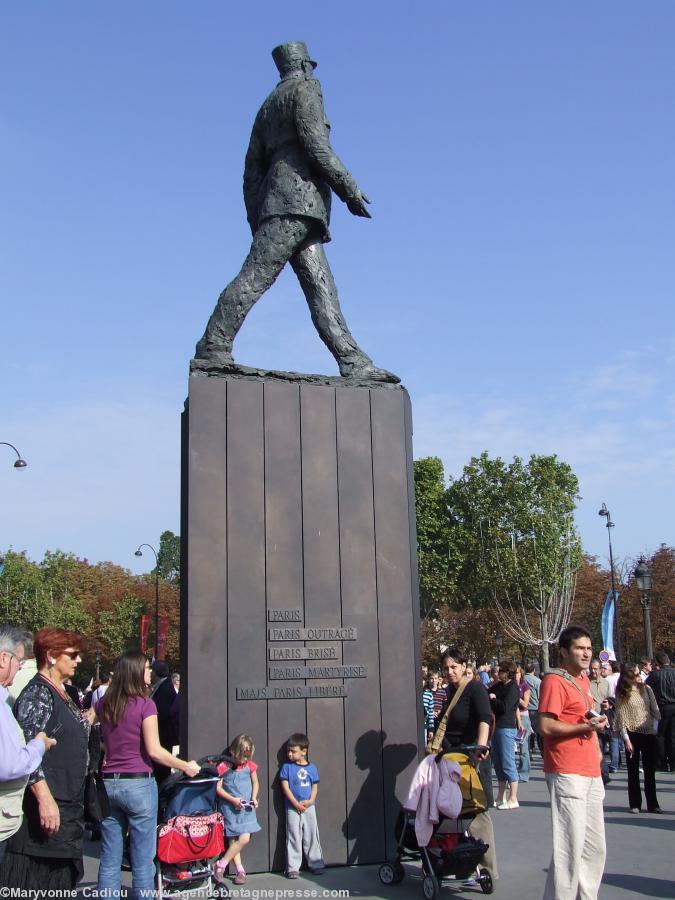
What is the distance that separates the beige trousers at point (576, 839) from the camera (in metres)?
4.69

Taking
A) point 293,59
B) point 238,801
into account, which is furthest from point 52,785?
point 293,59

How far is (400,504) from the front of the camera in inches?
290

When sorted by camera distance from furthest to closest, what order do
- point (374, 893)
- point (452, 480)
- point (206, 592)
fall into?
point (452, 480), point (206, 592), point (374, 893)

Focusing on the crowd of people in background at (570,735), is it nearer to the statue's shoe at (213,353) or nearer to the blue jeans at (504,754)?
the blue jeans at (504,754)

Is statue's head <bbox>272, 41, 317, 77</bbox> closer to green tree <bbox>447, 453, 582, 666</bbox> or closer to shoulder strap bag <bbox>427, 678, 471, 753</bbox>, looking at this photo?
shoulder strap bag <bbox>427, 678, 471, 753</bbox>

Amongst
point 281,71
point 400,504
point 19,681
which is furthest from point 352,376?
point 19,681

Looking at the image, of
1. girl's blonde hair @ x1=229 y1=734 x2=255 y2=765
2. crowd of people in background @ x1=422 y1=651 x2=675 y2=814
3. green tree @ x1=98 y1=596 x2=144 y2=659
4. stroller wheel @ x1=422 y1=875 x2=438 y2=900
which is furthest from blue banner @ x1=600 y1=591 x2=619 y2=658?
green tree @ x1=98 y1=596 x2=144 y2=659

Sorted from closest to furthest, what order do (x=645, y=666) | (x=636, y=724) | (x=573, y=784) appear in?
1. (x=573, y=784)
2. (x=636, y=724)
3. (x=645, y=666)

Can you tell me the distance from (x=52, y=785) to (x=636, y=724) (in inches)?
318

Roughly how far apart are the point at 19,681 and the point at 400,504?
330cm

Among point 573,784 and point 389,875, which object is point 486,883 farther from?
point 573,784

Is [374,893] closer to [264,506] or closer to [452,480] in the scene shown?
[264,506]

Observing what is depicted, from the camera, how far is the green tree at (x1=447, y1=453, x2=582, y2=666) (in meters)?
39.9

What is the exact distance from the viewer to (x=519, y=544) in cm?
4150
